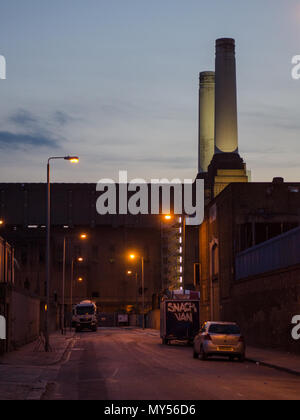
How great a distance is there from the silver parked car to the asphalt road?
1.67 ft

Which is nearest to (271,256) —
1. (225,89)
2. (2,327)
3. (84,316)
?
(2,327)

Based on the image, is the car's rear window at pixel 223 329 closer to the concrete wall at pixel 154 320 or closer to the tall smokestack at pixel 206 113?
the concrete wall at pixel 154 320

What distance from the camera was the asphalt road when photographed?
59.4ft

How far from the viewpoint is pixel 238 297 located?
5569 cm

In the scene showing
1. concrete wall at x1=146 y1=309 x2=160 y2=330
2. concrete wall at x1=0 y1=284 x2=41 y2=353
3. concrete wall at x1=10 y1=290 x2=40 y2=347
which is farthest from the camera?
concrete wall at x1=146 y1=309 x2=160 y2=330

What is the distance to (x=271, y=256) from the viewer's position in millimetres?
45688

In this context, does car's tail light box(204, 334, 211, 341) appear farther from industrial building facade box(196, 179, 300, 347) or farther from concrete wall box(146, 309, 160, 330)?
concrete wall box(146, 309, 160, 330)

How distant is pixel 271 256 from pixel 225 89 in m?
47.5

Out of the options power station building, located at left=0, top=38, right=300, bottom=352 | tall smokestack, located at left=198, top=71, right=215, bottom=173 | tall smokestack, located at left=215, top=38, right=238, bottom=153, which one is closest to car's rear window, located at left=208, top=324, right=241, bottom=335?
power station building, located at left=0, top=38, right=300, bottom=352

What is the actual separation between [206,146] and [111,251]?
37304mm

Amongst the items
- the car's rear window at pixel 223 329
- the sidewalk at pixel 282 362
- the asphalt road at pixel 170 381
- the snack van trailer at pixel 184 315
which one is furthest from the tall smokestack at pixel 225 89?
the asphalt road at pixel 170 381

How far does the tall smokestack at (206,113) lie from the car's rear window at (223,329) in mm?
72545

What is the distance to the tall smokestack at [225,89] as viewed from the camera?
295ft
